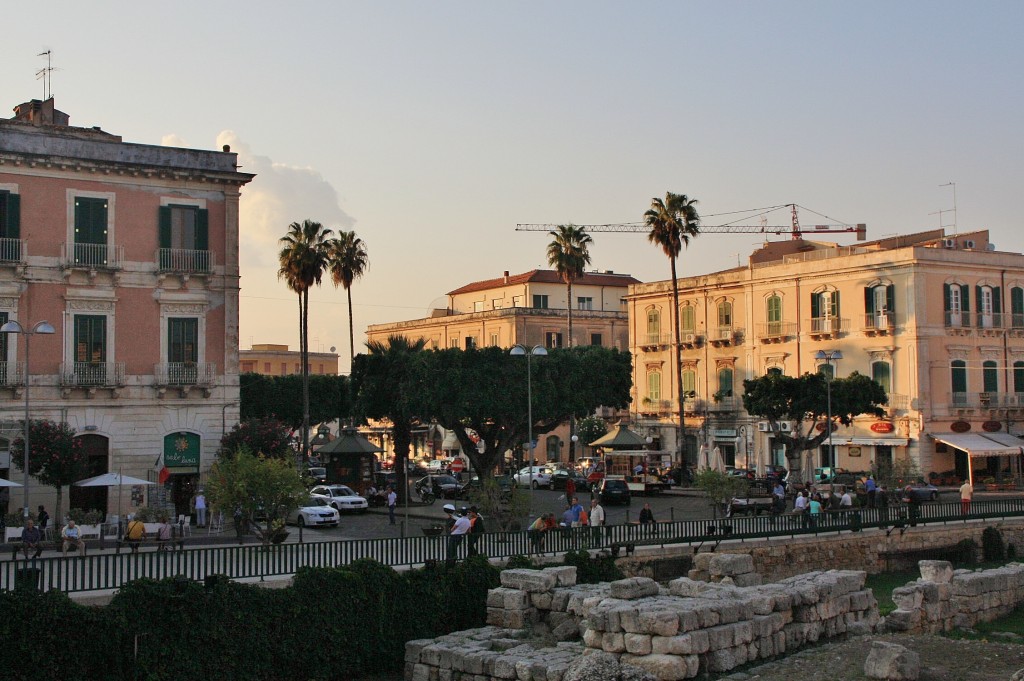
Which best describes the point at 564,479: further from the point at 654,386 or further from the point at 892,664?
the point at 892,664

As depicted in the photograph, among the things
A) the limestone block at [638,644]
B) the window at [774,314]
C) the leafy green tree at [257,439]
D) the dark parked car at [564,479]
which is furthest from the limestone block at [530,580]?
the window at [774,314]

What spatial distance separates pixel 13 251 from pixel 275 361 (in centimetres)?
9046

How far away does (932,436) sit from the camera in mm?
55125

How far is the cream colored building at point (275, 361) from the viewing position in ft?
409

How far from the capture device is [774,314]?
207 feet

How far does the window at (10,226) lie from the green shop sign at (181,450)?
7736mm

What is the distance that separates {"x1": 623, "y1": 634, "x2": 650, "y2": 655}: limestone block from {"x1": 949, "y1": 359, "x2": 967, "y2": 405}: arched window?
135ft

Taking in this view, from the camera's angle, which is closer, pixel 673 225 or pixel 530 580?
pixel 530 580

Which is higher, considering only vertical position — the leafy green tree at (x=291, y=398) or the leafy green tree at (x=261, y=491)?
the leafy green tree at (x=291, y=398)

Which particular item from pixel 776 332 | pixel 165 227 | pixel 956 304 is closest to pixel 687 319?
pixel 776 332

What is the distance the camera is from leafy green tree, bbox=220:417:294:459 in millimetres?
38500

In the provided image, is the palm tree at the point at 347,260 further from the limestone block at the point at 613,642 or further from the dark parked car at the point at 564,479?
the limestone block at the point at 613,642

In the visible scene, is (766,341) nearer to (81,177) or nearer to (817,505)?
(817,505)

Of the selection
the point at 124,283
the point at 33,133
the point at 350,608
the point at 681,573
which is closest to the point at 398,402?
the point at 124,283
